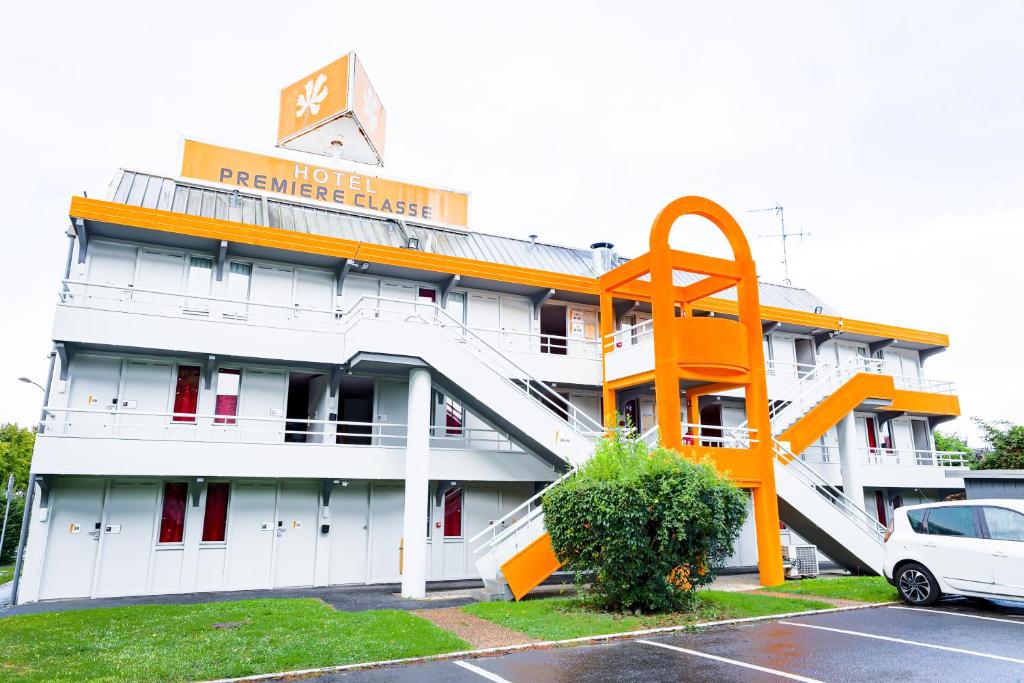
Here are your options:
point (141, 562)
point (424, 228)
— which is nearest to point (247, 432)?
point (141, 562)

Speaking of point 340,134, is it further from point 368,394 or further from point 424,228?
point 368,394

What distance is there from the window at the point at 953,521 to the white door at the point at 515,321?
41.1 ft

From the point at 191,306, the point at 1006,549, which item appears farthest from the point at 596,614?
the point at 191,306

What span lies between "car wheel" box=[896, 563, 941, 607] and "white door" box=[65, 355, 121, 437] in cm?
1776

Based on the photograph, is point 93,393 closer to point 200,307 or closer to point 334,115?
point 200,307

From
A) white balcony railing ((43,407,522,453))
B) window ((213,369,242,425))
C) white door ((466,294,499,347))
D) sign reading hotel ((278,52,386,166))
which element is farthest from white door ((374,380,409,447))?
sign reading hotel ((278,52,386,166))

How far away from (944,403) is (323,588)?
941 inches

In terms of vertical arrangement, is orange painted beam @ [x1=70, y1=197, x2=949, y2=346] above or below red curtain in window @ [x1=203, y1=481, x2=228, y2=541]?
above

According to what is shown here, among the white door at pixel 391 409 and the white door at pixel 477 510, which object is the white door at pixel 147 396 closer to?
the white door at pixel 391 409

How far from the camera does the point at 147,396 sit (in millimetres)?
17609

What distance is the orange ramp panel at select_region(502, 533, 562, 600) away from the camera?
14453 millimetres

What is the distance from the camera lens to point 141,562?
1645 centimetres

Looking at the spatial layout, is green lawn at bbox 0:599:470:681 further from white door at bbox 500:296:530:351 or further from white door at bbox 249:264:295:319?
white door at bbox 500:296:530:351

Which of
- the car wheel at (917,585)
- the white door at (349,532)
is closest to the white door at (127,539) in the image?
the white door at (349,532)
